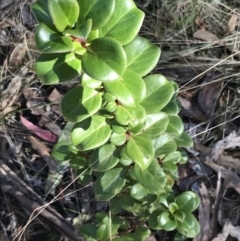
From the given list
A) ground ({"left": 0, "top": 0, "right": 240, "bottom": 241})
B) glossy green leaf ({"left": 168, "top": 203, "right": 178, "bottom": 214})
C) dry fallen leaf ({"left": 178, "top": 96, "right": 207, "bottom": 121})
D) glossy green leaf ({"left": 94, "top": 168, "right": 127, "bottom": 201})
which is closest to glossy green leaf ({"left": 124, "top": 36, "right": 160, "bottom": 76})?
glossy green leaf ({"left": 94, "top": 168, "right": 127, "bottom": 201})

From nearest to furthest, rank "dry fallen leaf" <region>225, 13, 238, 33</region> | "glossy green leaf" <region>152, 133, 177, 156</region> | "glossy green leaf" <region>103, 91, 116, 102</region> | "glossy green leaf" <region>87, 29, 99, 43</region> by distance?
"glossy green leaf" <region>87, 29, 99, 43</region> → "glossy green leaf" <region>103, 91, 116, 102</region> → "glossy green leaf" <region>152, 133, 177, 156</region> → "dry fallen leaf" <region>225, 13, 238, 33</region>

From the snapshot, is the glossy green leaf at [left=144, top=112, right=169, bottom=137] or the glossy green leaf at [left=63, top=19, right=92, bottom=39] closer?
the glossy green leaf at [left=63, top=19, right=92, bottom=39]

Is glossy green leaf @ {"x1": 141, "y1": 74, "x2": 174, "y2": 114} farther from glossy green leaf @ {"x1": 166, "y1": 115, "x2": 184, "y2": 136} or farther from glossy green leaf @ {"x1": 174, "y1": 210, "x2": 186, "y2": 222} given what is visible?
glossy green leaf @ {"x1": 174, "y1": 210, "x2": 186, "y2": 222}

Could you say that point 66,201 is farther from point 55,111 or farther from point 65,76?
point 65,76

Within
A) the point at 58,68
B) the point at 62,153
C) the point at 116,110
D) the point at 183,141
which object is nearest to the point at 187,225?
the point at 183,141

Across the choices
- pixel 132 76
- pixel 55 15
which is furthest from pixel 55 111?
pixel 55 15

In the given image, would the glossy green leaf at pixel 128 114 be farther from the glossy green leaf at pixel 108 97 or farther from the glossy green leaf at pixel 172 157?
the glossy green leaf at pixel 172 157

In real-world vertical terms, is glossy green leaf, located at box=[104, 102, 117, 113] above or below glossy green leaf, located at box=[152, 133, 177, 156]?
above
